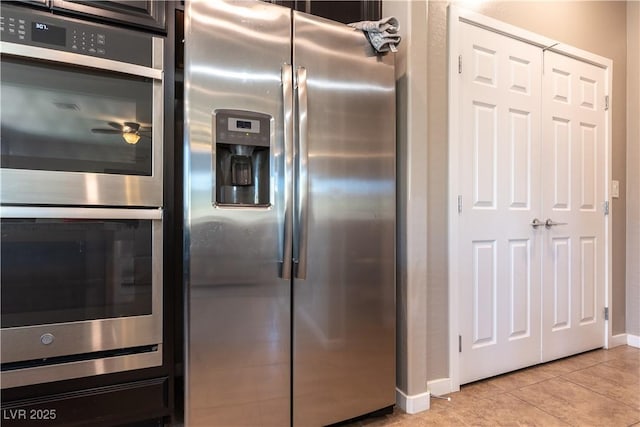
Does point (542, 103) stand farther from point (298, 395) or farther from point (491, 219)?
point (298, 395)

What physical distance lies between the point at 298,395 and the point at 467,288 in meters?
1.19

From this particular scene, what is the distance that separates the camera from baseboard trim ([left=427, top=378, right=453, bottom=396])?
2.00 meters

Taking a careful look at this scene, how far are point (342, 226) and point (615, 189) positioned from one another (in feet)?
8.38

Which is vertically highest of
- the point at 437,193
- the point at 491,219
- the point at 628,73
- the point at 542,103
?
the point at 628,73

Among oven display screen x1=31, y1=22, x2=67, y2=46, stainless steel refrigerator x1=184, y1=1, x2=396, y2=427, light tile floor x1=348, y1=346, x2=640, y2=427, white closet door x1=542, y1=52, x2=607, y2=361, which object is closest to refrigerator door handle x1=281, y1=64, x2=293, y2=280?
stainless steel refrigerator x1=184, y1=1, x2=396, y2=427

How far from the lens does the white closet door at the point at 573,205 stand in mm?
2518

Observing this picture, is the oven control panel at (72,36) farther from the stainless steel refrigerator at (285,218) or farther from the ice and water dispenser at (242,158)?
the ice and water dispenser at (242,158)

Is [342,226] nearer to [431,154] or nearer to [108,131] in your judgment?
[431,154]

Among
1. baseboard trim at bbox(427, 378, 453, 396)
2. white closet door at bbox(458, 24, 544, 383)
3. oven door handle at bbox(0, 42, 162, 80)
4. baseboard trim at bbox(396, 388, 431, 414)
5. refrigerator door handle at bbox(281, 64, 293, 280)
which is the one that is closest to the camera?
oven door handle at bbox(0, 42, 162, 80)

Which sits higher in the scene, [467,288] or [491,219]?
[491,219]

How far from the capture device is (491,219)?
2258 mm

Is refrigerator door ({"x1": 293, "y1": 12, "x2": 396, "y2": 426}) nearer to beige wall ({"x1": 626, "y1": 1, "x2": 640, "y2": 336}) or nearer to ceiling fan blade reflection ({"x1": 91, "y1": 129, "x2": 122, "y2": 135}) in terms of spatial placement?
ceiling fan blade reflection ({"x1": 91, "y1": 129, "x2": 122, "y2": 135})

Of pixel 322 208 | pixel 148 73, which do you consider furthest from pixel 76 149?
pixel 322 208

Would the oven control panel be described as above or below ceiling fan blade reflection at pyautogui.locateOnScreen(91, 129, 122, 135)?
above
